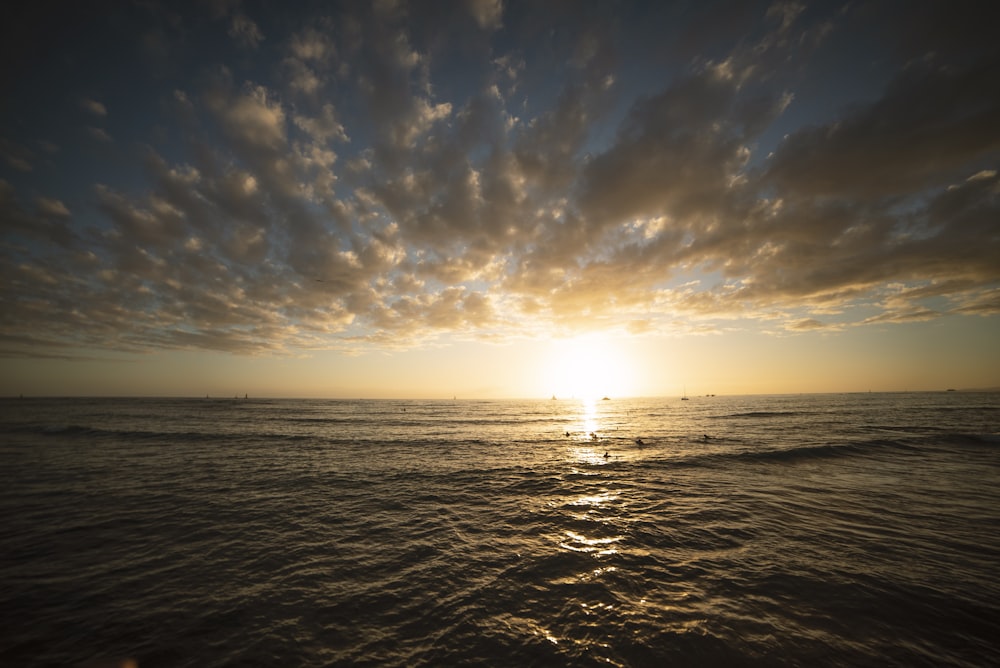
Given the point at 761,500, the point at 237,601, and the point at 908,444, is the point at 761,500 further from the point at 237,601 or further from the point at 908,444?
the point at 908,444

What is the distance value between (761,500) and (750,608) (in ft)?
37.0

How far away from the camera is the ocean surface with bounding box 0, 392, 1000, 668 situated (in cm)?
752

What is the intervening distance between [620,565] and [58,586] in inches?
629

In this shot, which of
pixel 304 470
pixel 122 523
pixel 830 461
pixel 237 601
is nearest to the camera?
pixel 237 601

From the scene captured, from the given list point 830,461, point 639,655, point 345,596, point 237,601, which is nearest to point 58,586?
point 237,601

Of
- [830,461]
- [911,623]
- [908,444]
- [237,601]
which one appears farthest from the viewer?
[908,444]

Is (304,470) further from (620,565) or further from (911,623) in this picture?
(911,623)

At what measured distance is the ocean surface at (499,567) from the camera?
752cm

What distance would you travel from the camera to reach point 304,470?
24.7 m

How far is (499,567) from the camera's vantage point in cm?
1095

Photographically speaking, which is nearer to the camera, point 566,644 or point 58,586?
point 566,644

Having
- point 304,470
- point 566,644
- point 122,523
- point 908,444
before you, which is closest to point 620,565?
point 566,644

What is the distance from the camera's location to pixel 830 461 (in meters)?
27.3

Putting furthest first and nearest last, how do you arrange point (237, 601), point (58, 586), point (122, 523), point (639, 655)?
point (122, 523)
point (58, 586)
point (237, 601)
point (639, 655)
